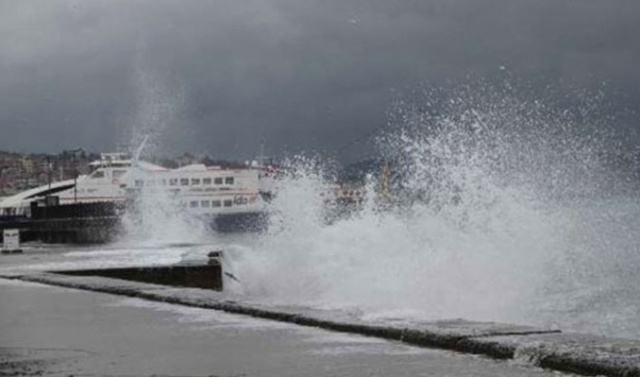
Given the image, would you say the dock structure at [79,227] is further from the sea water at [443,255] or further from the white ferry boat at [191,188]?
the white ferry boat at [191,188]

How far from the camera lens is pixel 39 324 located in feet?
34.4

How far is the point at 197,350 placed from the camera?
313 inches

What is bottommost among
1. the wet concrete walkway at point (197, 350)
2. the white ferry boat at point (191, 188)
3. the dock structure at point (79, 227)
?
the wet concrete walkway at point (197, 350)

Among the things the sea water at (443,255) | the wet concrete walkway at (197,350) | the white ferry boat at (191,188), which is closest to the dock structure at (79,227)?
the sea water at (443,255)

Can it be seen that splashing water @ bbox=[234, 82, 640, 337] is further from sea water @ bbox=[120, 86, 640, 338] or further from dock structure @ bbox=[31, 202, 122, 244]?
dock structure @ bbox=[31, 202, 122, 244]

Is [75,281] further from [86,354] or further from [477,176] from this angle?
[477,176]

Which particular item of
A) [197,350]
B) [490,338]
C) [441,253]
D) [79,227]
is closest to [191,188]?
[79,227]

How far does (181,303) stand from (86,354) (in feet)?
14.4

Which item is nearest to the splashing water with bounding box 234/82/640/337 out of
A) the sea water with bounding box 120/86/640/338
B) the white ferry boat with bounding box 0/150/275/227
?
the sea water with bounding box 120/86/640/338

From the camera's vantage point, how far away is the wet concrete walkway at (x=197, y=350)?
269 inches

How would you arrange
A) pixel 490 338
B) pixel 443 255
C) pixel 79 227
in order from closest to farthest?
pixel 490 338 → pixel 443 255 → pixel 79 227

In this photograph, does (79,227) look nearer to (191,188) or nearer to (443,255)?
(443,255)

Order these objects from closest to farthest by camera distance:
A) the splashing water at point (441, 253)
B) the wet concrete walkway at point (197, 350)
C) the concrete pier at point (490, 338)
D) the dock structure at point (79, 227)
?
the concrete pier at point (490, 338), the wet concrete walkway at point (197, 350), the splashing water at point (441, 253), the dock structure at point (79, 227)

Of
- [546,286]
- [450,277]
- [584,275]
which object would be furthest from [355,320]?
[584,275]
